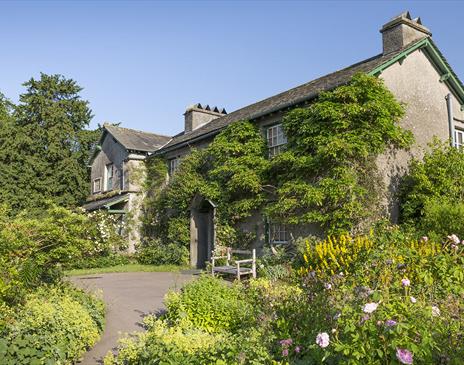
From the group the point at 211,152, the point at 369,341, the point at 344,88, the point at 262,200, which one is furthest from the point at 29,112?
the point at 369,341

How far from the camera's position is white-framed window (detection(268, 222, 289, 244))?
1524 centimetres

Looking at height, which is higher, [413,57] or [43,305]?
[413,57]

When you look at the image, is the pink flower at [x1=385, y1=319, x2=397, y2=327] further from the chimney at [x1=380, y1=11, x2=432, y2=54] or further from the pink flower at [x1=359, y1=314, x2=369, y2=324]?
the chimney at [x1=380, y1=11, x2=432, y2=54]

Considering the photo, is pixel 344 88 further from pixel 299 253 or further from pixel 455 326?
pixel 455 326

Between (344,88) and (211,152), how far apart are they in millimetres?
6452

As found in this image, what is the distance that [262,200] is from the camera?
614 inches


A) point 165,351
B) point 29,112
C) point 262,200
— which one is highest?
point 29,112

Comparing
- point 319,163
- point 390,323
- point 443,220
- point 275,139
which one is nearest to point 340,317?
point 390,323

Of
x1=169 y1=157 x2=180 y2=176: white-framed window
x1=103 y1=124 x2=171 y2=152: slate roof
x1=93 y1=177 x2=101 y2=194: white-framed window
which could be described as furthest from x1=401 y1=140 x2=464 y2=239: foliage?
x1=93 y1=177 x2=101 y2=194: white-framed window

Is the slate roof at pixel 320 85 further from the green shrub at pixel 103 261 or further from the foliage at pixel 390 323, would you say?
the foliage at pixel 390 323

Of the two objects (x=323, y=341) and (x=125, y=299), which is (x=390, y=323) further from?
(x=125, y=299)

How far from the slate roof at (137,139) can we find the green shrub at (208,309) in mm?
16603

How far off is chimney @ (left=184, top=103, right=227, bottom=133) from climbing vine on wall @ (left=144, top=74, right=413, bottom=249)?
738cm

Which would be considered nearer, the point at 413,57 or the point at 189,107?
the point at 413,57
